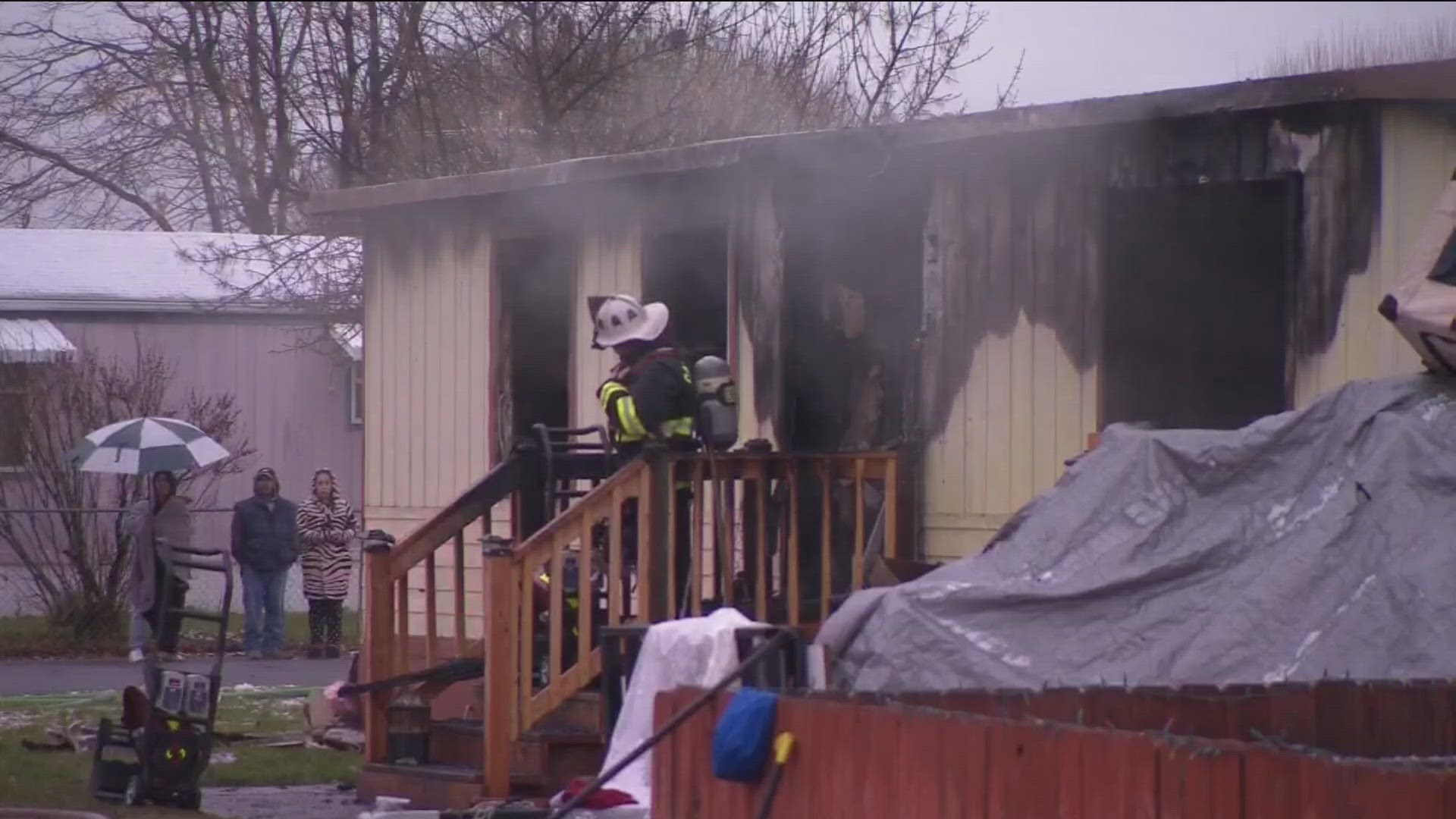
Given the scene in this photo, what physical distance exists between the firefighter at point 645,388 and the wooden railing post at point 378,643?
1.28 metres

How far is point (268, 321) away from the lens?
967 inches

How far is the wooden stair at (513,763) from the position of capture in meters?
8.90

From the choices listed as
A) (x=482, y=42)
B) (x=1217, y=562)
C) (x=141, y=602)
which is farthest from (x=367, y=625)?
(x=482, y=42)

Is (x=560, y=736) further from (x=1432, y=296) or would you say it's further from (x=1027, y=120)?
(x=1432, y=296)

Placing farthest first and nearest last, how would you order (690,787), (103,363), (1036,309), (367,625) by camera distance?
(103,363) < (367,625) < (1036,309) < (690,787)

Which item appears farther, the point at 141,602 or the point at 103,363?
the point at 103,363

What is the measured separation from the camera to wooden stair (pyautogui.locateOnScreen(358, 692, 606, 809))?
8.90 m

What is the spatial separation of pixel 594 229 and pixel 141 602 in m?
5.62

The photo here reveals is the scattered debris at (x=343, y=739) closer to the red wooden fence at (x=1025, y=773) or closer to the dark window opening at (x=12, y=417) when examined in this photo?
the red wooden fence at (x=1025, y=773)

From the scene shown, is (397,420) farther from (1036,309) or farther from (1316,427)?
(1316,427)

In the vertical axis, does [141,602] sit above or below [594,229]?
below

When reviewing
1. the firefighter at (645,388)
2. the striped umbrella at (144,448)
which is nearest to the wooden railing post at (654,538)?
the firefighter at (645,388)

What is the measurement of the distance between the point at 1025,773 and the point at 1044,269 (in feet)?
14.9

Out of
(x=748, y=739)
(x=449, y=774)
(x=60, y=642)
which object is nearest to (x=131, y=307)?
(x=60, y=642)
